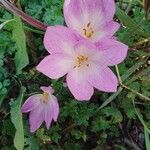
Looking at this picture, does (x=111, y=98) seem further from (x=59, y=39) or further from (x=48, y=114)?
(x=59, y=39)

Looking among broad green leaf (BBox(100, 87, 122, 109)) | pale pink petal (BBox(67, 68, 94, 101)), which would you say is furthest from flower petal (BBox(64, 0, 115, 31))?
broad green leaf (BBox(100, 87, 122, 109))

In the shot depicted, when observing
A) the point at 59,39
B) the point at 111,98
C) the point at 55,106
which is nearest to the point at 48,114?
the point at 55,106

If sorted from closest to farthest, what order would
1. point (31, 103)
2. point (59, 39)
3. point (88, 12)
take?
point (59, 39), point (88, 12), point (31, 103)

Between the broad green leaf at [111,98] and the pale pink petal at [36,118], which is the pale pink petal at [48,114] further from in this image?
the broad green leaf at [111,98]

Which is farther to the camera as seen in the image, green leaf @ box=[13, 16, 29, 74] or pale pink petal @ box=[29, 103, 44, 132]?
pale pink petal @ box=[29, 103, 44, 132]

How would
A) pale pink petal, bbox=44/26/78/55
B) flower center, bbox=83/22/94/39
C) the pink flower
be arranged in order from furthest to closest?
1. the pink flower
2. flower center, bbox=83/22/94/39
3. pale pink petal, bbox=44/26/78/55

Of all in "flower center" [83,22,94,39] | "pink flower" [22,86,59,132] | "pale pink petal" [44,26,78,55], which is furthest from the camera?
"pink flower" [22,86,59,132]

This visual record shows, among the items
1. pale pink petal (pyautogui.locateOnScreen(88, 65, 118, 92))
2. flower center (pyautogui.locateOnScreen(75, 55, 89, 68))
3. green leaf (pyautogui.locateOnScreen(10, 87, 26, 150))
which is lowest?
green leaf (pyautogui.locateOnScreen(10, 87, 26, 150))

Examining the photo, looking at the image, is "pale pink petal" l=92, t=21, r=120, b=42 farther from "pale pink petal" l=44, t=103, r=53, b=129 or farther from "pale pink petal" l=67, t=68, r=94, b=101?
"pale pink petal" l=44, t=103, r=53, b=129
